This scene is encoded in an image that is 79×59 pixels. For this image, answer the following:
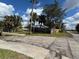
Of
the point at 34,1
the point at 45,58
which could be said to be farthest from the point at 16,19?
the point at 45,58

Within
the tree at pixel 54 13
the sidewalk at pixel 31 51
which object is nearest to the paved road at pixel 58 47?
the sidewalk at pixel 31 51

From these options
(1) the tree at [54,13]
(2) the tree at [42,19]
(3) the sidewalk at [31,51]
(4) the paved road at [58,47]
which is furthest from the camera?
(2) the tree at [42,19]

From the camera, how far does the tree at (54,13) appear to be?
1667 inches

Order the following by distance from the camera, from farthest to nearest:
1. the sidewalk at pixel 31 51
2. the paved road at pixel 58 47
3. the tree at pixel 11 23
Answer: the tree at pixel 11 23, the paved road at pixel 58 47, the sidewalk at pixel 31 51

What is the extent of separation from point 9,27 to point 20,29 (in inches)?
131

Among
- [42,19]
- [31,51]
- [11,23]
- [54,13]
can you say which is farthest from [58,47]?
[42,19]

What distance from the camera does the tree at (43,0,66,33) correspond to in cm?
4234

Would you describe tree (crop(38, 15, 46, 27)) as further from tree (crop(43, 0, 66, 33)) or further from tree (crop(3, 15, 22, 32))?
tree (crop(3, 15, 22, 32))

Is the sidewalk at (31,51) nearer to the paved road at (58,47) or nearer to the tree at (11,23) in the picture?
the paved road at (58,47)

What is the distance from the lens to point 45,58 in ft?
32.2

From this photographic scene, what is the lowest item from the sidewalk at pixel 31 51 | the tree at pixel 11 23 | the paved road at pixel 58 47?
the paved road at pixel 58 47

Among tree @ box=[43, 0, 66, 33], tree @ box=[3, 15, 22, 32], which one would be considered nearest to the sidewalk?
tree @ box=[3, 15, 22, 32]

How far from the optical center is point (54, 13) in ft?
139

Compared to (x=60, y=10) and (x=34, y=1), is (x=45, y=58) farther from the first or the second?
(x=60, y=10)
